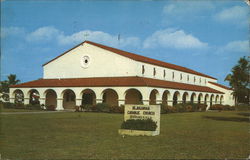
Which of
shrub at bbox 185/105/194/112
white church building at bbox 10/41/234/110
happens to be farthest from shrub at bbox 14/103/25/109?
shrub at bbox 185/105/194/112

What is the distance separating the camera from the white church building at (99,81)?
33.0 meters

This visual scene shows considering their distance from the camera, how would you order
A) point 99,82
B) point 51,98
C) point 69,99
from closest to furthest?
1. point 99,82
2. point 69,99
3. point 51,98

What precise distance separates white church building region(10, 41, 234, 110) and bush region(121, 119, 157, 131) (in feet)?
56.0

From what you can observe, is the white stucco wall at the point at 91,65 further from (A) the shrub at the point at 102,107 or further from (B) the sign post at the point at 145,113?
(B) the sign post at the point at 145,113

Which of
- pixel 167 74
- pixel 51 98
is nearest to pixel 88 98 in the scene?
pixel 51 98

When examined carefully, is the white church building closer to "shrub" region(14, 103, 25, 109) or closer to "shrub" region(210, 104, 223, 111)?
"shrub" region(14, 103, 25, 109)

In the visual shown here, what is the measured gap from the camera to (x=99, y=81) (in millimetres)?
34625

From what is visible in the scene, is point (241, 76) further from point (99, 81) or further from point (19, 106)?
point (19, 106)

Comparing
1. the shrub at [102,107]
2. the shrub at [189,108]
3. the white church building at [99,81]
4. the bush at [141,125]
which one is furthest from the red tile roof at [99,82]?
the bush at [141,125]

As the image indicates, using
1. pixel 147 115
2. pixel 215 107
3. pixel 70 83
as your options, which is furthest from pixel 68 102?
pixel 147 115

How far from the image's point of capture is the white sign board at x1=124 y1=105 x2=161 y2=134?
43.6 ft

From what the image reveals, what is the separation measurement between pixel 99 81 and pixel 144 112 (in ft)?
70.7

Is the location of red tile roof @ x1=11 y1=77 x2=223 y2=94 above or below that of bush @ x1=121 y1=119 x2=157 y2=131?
above

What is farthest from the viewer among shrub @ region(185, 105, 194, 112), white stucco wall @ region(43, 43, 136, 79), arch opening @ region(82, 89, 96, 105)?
arch opening @ region(82, 89, 96, 105)
